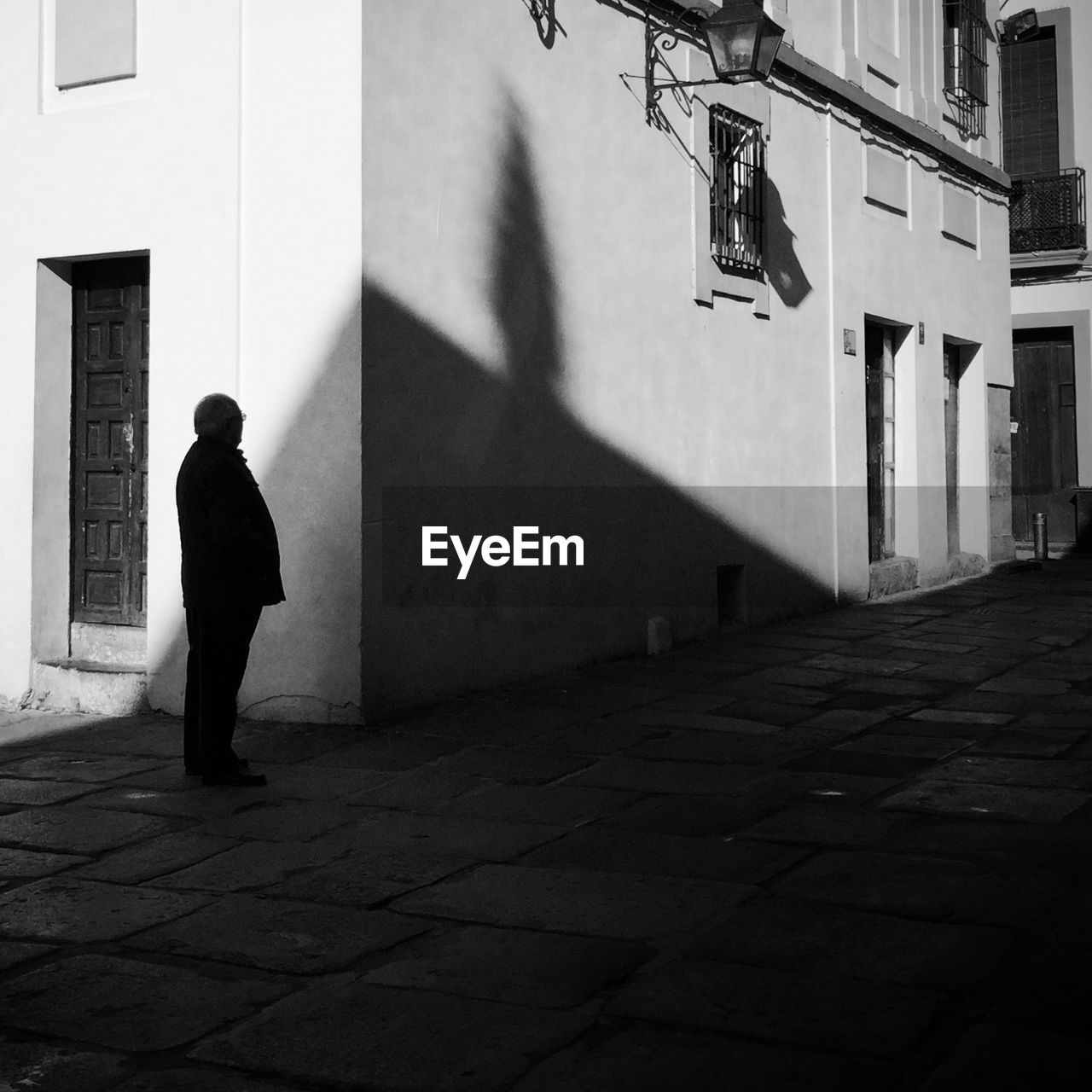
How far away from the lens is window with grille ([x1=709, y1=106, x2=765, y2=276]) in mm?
11180

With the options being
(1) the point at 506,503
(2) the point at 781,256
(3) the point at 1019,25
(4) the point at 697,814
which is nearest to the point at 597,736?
(4) the point at 697,814

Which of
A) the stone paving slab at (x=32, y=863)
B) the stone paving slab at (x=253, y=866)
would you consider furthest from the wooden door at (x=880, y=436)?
the stone paving slab at (x=32, y=863)

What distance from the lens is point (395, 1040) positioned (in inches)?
131

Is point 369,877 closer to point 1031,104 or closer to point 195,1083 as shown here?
point 195,1083

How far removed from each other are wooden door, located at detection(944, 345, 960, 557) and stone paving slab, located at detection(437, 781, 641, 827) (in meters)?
10.7

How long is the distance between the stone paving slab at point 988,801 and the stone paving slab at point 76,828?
2.73m

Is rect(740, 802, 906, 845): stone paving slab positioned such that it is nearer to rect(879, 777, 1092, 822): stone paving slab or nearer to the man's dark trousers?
rect(879, 777, 1092, 822): stone paving slab

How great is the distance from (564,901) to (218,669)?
8.00ft

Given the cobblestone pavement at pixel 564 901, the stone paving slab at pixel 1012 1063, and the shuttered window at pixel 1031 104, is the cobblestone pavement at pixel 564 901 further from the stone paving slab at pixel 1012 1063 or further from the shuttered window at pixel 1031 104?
the shuttered window at pixel 1031 104

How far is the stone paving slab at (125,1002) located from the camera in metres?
3.42

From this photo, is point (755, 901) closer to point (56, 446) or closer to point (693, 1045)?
point (693, 1045)

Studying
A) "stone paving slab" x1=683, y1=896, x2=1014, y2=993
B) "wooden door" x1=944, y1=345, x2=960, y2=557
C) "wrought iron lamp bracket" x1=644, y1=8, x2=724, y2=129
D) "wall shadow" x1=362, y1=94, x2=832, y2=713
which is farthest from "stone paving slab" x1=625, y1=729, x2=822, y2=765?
"wooden door" x1=944, y1=345, x2=960, y2=557

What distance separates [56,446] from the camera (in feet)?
28.0

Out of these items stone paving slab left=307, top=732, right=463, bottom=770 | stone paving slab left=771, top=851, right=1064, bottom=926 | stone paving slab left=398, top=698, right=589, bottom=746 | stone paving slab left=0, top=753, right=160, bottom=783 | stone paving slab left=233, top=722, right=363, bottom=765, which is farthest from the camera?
stone paving slab left=398, top=698, right=589, bottom=746
